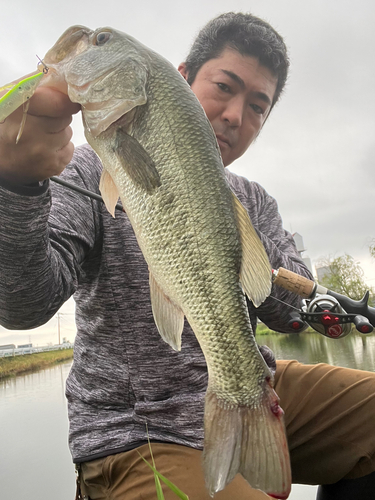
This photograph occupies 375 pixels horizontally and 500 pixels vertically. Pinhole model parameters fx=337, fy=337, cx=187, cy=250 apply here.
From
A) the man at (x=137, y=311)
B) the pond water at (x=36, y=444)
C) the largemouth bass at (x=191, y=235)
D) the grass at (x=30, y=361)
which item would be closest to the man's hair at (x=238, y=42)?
the man at (x=137, y=311)

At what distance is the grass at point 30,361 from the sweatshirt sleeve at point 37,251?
596 cm

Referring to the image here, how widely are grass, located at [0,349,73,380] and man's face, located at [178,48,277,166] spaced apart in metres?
6.09

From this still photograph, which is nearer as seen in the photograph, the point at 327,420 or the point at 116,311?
the point at 116,311

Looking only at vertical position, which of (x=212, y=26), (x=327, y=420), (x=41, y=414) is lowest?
(x=41, y=414)

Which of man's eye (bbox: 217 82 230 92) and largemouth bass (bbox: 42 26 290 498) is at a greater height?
man's eye (bbox: 217 82 230 92)

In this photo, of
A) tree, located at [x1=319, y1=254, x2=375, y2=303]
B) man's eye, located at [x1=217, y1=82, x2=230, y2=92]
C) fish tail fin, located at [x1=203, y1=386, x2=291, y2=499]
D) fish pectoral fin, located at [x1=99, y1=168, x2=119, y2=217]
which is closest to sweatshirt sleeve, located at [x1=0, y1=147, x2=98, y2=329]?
fish pectoral fin, located at [x1=99, y1=168, x2=119, y2=217]

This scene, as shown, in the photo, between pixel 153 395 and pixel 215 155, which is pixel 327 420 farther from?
pixel 215 155

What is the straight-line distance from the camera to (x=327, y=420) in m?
2.01

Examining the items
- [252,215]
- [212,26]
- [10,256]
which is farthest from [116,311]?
[212,26]

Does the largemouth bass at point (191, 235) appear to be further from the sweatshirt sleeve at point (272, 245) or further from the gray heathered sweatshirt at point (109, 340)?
the sweatshirt sleeve at point (272, 245)

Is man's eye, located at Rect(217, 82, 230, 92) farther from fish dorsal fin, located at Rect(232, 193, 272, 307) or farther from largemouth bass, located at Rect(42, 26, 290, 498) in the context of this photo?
fish dorsal fin, located at Rect(232, 193, 272, 307)

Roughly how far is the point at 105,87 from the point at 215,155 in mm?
394

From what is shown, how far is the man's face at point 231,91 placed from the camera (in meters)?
2.10

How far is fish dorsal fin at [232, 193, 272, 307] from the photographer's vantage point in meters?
1.04
